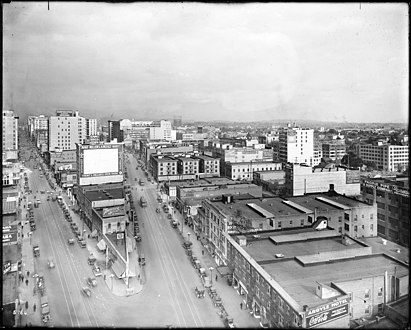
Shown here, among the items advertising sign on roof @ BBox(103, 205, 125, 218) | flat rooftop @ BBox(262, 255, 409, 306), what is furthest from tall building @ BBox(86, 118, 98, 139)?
flat rooftop @ BBox(262, 255, 409, 306)

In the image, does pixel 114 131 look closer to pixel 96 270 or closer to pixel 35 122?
pixel 35 122

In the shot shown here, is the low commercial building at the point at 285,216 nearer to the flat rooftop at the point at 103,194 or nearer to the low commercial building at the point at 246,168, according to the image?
the flat rooftop at the point at 103,194

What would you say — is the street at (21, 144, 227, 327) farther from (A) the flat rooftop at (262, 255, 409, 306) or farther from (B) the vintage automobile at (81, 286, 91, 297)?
(A) the flat rooftop at (262, 255, 409, 306)

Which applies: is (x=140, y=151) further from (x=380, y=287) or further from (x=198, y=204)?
(x=380, y=287)

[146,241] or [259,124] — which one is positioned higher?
[259,124]

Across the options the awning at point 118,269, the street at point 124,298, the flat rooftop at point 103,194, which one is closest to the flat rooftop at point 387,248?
the street at point 124,298

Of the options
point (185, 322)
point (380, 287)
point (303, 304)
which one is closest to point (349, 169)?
point (380, 287)
